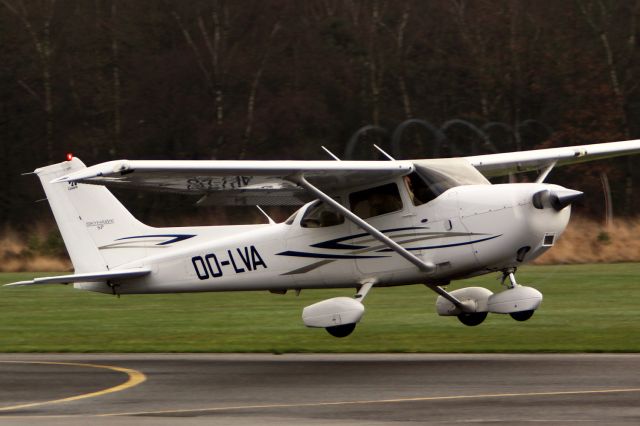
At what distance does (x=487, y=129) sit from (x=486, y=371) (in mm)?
29174

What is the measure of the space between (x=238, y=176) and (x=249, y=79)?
29.0 metres

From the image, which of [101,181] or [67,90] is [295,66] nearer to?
[67,90]

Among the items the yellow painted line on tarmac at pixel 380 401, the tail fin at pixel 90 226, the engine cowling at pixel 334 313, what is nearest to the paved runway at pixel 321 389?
the yellow painted line on tarmac at pixel 380 401

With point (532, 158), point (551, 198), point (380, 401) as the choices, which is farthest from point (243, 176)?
point (532, 158)

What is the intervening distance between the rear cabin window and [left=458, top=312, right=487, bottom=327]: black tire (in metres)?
1.79

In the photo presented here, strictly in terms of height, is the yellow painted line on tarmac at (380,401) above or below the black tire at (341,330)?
above

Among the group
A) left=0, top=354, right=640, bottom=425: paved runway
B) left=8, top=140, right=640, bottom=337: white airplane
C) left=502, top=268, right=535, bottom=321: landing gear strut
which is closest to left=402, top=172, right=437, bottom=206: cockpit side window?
left=8, top=140, right=640, bottom=337: white airplane

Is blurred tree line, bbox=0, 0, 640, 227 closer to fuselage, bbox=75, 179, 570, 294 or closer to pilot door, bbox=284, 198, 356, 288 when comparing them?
fuselage, bbox=75, 179, 570, 294

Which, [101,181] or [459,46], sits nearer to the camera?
[101,181]

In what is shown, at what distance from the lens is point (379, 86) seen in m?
44.0

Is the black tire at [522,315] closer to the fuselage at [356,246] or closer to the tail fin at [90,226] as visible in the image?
the fuselage at [356,246]

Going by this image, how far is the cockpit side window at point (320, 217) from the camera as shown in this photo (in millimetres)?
15328

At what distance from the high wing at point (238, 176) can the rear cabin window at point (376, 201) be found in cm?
13

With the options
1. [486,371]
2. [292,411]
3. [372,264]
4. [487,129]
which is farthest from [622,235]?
[292,411]
